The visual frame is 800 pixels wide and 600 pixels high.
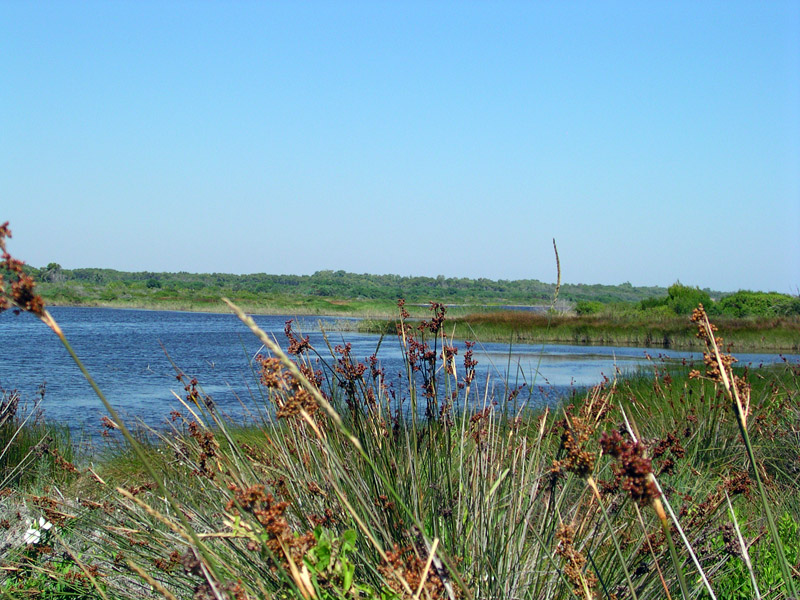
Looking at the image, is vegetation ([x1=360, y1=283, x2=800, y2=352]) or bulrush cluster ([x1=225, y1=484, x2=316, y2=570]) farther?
vegetation ([x1=360, y1=283, x2=800, y2=352])

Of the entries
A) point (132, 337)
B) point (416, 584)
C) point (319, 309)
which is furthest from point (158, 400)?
point (319, 309)

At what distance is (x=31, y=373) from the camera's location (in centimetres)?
1574

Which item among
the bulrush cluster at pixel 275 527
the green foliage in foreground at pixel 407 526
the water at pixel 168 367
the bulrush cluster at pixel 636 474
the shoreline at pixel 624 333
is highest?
the bulrush cluster at pixel 636 474

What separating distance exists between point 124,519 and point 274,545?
7.58ft

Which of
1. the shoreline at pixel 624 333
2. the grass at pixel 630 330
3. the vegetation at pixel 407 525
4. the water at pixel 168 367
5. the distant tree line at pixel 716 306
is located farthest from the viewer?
the distant tree line at pixel 716 306

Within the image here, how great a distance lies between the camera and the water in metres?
10.5

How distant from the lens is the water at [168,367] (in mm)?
10516

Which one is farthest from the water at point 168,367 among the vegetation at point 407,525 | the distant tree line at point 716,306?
the distant tree line at point 716,306

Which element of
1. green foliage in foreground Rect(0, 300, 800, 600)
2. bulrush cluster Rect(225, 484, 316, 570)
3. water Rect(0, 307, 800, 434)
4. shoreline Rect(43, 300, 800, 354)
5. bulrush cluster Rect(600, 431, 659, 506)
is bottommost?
water Rect(0, 307, 800, 434)

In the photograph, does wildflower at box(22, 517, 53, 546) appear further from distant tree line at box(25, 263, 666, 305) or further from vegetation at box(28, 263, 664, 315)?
distant tree line at box(25, 263, 666, 305)

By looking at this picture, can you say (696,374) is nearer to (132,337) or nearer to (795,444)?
(795,444)

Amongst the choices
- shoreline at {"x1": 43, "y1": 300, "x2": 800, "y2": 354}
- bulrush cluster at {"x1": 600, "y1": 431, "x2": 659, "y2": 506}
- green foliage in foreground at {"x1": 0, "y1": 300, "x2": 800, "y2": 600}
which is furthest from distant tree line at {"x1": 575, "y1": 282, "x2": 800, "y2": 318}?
bulrush cluster at {"x1": 600, "y1": 431, "x2": 659, "y2": 506}

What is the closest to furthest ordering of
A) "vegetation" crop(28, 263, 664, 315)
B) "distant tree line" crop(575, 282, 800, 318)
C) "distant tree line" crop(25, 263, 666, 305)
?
"distant tree line" crop(575, 282, 800, 318) → "vegetation" crop(28, 263, 664, 315) → "distant tree line" crop(25, 263, 666, 305)

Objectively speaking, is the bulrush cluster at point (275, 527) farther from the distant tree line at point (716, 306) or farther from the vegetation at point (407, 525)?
the distant tree line at point (716, 306)
